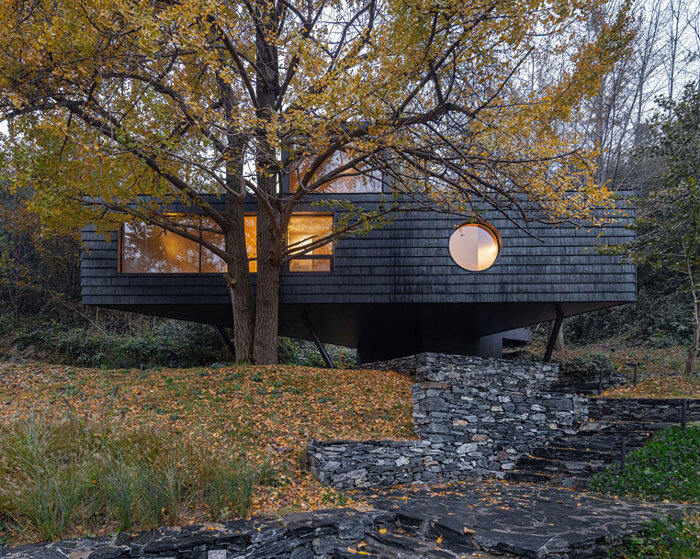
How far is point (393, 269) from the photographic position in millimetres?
11344

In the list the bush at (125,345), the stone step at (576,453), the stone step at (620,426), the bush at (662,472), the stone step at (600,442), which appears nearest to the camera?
the bush at (662,472)

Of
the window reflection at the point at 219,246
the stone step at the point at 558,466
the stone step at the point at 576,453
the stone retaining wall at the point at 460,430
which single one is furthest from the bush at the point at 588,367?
the window reflection at the point at 219,246

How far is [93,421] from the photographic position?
18.9 ft

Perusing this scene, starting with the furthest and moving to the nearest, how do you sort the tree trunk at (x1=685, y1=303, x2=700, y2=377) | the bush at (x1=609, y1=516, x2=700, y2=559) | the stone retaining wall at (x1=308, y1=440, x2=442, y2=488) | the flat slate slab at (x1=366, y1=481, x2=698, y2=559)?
the tree trunk at (x1=685, y1=303, x2=700, y2=377)
the stone retaining wall at (x1=308, y1=440, x2=442, y2=488)
the flat slate slab at (x1=366, y1=481, x2=698, y2=559)
the bush at (x1=609, y1=516, x2=700, y2=559)

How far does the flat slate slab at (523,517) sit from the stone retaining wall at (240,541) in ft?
1.96

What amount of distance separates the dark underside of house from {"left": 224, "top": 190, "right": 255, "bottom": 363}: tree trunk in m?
1.07

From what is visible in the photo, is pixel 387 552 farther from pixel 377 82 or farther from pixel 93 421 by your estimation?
pixel 377 82

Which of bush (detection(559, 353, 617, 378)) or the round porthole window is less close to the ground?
the round porthole window

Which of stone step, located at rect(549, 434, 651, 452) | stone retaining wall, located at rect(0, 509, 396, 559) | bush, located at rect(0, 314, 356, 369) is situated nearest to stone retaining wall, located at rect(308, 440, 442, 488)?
stone retaining wall, located at rect(0, 509, 396, 559)

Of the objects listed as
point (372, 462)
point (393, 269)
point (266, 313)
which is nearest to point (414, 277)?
point (393, 269)

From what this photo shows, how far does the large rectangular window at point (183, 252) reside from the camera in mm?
11664

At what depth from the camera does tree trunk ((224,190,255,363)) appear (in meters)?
10.5

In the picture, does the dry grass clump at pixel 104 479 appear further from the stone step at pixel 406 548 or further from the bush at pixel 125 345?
the bush at pixel 125 345

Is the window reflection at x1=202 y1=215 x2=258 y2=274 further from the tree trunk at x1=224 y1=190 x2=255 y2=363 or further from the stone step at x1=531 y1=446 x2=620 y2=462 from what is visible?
the stone step at x1=531 y1=446 x2=620 y2=462
